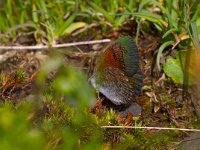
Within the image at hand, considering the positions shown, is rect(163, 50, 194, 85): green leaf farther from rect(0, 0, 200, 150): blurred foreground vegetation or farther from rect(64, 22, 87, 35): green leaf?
rect(64, 22, 87, 35): green leaf

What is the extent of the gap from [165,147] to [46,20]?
1341 millimetres

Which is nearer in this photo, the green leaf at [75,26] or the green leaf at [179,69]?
the green leaf at [179,69]

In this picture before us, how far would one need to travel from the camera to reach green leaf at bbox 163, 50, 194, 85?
8.29 feet

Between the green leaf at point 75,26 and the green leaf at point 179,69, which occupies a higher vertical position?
the green leaf at point 75,26

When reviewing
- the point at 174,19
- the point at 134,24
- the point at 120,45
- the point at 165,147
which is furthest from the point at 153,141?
the point at 134,24

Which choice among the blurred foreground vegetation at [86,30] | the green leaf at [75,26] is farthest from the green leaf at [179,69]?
the green leaf at [75,26]

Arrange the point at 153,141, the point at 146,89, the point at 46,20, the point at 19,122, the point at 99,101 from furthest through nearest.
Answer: the point at 46,20, the point at 146,89, the point at 99,101, the point at 153,141, the point at 19,122

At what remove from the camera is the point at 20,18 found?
3113mm

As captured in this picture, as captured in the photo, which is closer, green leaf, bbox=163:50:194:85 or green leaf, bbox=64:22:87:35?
green leaf, bbox=163:50:194:85

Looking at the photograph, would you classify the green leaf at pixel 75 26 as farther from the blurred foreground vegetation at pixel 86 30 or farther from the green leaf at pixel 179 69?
the green leaf at pixel 179 69

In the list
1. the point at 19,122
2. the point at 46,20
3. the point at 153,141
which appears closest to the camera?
the point at 19,122

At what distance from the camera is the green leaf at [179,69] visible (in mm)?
2525

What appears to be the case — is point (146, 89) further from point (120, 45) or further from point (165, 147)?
point (165, 147)

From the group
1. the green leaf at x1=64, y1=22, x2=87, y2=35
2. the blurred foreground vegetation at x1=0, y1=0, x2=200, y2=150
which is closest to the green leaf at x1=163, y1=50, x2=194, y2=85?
the blurred foreground vegetation at x1=0, y1=0, x2=200, y2=150
